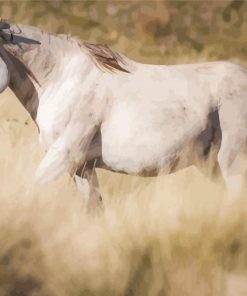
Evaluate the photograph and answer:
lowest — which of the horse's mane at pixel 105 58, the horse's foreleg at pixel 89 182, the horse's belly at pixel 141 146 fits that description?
the horse's foreleg at pixel 89 182

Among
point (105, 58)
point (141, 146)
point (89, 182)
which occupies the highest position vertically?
point (105, 58)

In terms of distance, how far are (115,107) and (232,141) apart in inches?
13.2

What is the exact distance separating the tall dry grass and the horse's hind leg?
0.56 ft

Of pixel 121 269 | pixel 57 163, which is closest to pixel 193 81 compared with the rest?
pixel 57 163

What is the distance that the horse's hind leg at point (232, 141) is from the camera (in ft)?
6.21

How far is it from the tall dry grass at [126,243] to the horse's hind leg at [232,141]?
170mm

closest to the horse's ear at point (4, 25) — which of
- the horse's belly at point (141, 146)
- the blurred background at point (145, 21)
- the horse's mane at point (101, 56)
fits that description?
the horse's mane at point (101, 56)

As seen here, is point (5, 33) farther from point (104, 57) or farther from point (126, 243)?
point (126, 243)

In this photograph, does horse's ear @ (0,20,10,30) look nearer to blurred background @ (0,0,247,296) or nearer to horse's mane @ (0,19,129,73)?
horse's mane @ (0,19,129,73)

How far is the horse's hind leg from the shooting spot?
189 centimetres

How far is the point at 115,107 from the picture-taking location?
1.84 meters

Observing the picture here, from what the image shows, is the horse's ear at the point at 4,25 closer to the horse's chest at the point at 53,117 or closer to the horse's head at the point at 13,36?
the horse's head at the point at 13,36

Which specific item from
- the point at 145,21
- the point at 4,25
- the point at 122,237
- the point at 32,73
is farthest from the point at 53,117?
the point at 145,21

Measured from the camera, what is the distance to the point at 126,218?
1.62 meters
